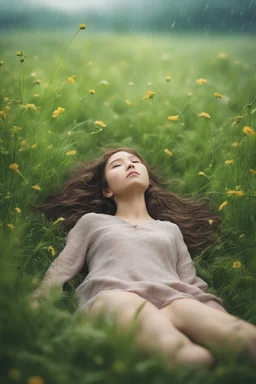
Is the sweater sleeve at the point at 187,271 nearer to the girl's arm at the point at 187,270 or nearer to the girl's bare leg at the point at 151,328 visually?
the girl's arm at the point at 187,270

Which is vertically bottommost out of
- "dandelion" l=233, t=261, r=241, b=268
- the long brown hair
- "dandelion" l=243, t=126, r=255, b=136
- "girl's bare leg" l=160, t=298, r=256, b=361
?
the long brown hair

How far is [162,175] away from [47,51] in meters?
2.32

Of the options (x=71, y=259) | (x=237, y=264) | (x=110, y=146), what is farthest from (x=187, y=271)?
(x=110, y=146)

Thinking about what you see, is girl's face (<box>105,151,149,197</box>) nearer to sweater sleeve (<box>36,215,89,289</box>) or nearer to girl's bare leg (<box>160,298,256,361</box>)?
sweater sleeve (<box>36,215,89,289</box>)

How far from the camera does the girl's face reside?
262cm

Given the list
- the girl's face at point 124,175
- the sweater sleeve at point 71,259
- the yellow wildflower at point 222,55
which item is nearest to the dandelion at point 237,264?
the girl's face at point 124,175

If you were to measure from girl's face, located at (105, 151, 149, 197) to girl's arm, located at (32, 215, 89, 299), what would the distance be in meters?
0.23

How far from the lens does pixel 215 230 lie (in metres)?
2.90

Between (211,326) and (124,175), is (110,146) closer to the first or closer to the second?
(124,175)

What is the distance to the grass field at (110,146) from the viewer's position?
1681 mm

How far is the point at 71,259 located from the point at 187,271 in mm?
535

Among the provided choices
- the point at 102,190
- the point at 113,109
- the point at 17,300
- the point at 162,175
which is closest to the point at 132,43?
the point at 113,109

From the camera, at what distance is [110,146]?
11.4 feet

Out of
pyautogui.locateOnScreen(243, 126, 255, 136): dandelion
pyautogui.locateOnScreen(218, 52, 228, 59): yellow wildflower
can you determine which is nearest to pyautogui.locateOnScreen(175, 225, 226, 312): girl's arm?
pyautogui.locateOnScreen(243, 126, 255, 136): dandelion
